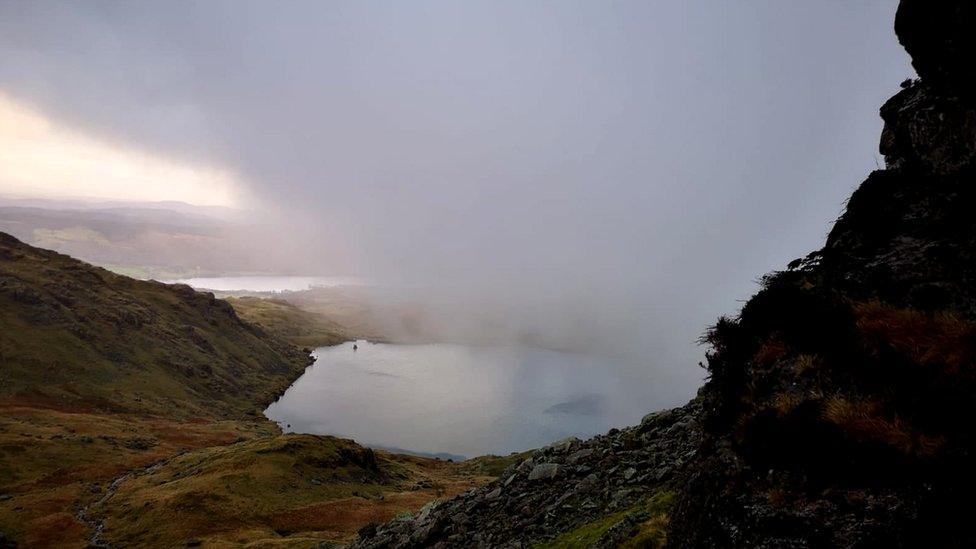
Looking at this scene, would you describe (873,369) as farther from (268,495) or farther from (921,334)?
(268,495)

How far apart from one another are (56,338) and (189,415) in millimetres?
55931

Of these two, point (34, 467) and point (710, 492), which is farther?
point (34, 467)

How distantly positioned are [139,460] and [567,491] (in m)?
117

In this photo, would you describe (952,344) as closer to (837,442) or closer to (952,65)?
(837,442)

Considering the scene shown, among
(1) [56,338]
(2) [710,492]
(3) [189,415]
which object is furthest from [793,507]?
(1) [56,338]

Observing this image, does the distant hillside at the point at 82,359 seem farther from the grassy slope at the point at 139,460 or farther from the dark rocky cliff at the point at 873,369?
the dark rocky cliff at the point at 873,369

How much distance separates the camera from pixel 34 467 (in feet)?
299

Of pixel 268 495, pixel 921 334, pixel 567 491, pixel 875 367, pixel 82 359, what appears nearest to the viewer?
pixel 921 334

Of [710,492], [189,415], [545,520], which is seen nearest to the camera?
[710,492]

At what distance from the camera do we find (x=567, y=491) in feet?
84.8

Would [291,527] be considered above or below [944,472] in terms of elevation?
below

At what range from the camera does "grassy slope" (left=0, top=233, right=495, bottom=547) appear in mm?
68500

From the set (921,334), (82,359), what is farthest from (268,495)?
(82,359)

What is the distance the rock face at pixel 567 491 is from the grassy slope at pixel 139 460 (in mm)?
36439
